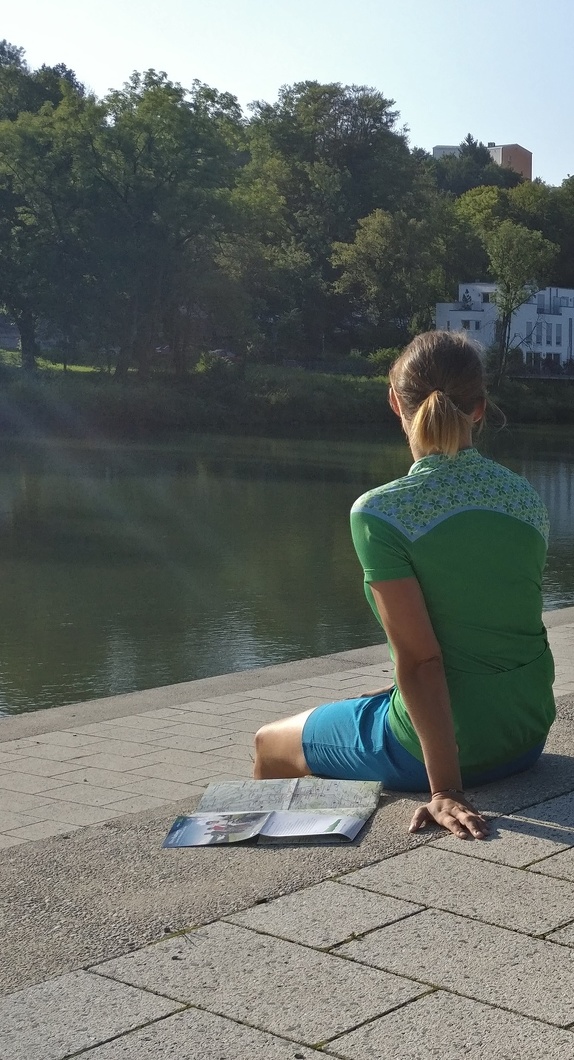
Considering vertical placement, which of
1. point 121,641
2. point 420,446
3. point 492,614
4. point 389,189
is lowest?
point 121,641

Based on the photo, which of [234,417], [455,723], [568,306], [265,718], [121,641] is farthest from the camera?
[568,306]

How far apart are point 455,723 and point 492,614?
31 cm

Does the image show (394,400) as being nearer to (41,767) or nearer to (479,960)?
(479,960)

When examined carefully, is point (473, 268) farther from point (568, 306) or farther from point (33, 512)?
point (33, 512)

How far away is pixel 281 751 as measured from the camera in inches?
154

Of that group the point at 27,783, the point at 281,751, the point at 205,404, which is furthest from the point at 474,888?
the point at 205,404

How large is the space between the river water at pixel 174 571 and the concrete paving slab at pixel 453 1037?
21.7 ft

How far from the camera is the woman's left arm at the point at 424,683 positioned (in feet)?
10.7

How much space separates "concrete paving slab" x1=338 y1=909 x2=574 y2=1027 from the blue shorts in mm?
847

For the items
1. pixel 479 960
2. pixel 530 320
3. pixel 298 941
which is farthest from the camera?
pixel 530 320

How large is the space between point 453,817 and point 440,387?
109 centimetres

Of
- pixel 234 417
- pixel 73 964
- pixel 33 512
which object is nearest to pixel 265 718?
pixel 73 964

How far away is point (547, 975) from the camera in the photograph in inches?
95.7

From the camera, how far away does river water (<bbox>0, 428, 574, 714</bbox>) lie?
33.9 feet
